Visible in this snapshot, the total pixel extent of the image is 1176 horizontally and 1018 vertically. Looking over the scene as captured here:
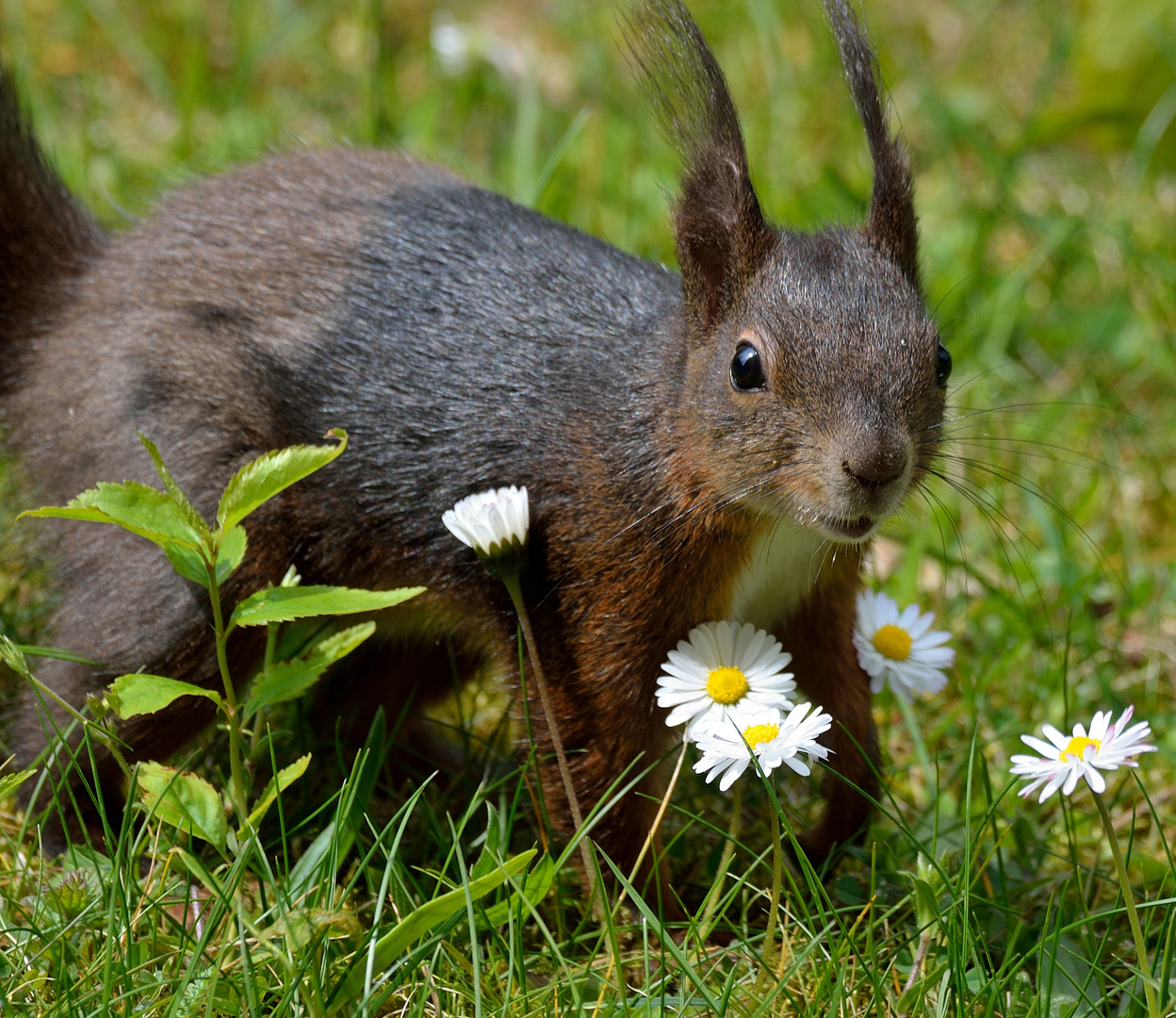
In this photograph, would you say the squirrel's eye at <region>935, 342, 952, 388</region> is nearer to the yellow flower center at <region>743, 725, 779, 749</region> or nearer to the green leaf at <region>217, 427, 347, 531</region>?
the yellow flower center at <region>743, 725, 779, 749</region>

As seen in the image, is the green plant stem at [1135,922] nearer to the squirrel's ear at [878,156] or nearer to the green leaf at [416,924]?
the green leaf at [416,924]

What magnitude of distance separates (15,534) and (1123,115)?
15.0 feet

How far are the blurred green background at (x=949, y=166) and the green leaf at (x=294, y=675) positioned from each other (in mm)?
1372

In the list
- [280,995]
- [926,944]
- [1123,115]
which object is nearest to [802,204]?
[1123,115]

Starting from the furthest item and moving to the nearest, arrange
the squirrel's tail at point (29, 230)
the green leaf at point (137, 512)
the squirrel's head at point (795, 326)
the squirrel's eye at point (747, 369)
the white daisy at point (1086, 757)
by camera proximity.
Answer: the squirrel's tail at point (29, 230) < the squirrel's eye at point (747, 369) < the squirrel's head at point (795, 326) < the green leaf at point (137, 512) < the white daisy at point (1086, 757)

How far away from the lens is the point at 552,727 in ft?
9.21

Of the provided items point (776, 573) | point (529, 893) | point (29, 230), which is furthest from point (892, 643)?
point (29, 230)

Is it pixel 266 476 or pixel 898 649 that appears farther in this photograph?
pixel 898 649

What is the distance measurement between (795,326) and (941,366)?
32 centimetres

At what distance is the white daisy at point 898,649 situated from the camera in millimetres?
3047

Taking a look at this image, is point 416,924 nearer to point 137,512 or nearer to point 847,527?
point 137,512

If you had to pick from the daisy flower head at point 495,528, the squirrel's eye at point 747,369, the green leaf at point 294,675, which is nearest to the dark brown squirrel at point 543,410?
the squirrel's eye at point 747,369

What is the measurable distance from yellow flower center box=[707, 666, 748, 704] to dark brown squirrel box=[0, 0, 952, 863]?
10.0 inches

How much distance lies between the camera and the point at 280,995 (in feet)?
7.97
